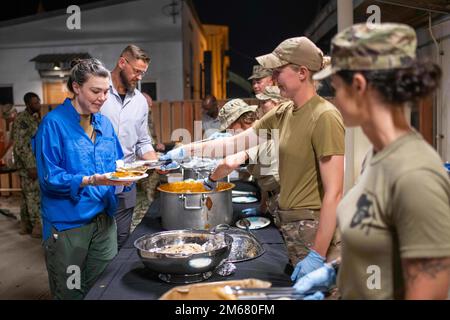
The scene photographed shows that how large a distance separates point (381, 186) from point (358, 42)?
345 millimetres

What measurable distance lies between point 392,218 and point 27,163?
5.35m

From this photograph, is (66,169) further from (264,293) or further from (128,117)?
(264,293)

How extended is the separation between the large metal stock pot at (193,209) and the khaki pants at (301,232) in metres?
0.48

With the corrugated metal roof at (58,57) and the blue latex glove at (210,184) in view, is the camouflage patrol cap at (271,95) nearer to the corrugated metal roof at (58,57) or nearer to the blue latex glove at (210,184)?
the blue latex glove at (210,184)

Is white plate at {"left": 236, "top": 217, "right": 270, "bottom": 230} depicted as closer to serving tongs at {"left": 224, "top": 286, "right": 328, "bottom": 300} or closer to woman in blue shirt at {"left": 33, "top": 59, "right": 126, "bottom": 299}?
woman in blue shirt at {"left": 33, "top": 59, "right": 126, "bottom": 299}

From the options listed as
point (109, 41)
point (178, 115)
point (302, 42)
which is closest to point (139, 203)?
point (178, 115)

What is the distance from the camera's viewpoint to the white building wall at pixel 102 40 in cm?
1007

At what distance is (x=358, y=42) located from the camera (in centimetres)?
110

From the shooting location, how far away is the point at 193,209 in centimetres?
243

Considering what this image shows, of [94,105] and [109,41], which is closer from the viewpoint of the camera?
[94,105]

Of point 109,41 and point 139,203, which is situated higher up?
point 109,41

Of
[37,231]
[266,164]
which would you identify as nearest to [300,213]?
[266,164]

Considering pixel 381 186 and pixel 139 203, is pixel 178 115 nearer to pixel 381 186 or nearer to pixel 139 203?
pixel 139 203

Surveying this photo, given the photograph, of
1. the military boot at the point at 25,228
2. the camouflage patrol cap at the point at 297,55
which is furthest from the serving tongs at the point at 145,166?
the military boot at the point at 25,228
